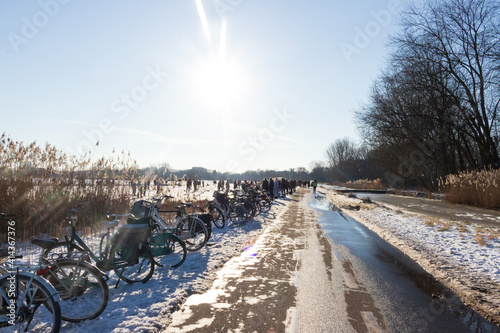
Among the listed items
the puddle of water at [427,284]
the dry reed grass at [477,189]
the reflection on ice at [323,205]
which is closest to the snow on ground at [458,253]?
the puddle of water at [427,284]

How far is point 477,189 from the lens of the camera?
56.9 feet

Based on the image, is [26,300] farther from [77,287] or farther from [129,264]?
[129,264]

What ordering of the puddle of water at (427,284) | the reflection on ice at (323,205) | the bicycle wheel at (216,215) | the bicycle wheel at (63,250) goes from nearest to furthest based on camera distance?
the puddle of water at (427,284)
the bicycle wheel at (63,250)
the bicycle wheel at (216,215)
the reflection on ice at (323,205)

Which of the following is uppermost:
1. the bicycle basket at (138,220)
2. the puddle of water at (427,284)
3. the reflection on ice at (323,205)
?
the bicycle basket at (138,220)

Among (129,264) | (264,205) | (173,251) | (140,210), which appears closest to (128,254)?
(129,264)

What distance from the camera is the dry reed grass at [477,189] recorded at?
632 inches

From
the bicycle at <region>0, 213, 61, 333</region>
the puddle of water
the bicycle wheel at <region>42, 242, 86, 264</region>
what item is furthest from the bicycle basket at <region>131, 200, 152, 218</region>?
the puddle of water

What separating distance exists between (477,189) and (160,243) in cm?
1811

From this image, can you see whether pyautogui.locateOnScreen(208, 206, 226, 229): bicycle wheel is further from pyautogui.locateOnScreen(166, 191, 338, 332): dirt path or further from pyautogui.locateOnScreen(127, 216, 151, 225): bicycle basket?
pyautogui.locateOnScreen(127, 216, 151, 225): bicycle basket

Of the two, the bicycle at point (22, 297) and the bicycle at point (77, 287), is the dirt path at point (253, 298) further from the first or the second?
the bicycle at point (22, 297)

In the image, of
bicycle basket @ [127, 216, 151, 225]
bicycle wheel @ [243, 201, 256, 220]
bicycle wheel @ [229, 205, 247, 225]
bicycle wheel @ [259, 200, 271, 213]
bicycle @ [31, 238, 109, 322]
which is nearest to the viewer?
bicycle @ [31, 238, 109, 322]

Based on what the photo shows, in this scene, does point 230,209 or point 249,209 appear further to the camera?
point 249,209

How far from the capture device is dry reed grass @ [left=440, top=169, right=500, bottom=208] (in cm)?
1605

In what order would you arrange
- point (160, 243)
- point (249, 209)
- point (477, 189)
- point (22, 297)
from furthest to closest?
point (477, 189) < point (249, 209) < point (160, 243) < point (22, 297)
